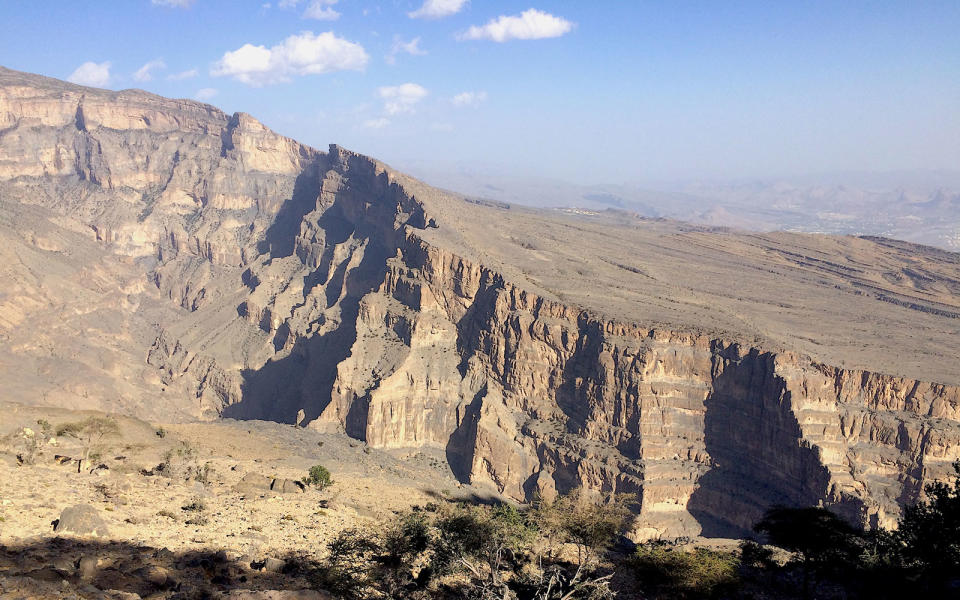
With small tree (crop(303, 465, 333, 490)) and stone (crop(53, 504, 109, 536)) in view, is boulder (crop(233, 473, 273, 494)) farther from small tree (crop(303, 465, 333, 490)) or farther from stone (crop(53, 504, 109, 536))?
stone (crop(53, 504, 109, 536))

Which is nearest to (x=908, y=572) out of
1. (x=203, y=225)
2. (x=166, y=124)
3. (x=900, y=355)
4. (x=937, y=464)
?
(x=937, y=464)

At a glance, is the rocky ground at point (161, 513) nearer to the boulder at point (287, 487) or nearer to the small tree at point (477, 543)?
the boulder at point (287, 487)

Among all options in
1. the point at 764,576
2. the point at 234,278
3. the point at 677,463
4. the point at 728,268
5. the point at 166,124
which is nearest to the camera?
the point at 764,576

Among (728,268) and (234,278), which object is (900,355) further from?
(234,278)

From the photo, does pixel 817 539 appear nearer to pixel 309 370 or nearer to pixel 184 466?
pixel 184 466

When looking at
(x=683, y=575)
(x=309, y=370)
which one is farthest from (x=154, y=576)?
(x=309, y=370)

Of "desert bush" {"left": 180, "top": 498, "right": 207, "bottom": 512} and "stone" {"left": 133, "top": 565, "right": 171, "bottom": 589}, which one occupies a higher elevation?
"stone" {"left": 133, "top": 565, "right": 171, "bottom": 589}

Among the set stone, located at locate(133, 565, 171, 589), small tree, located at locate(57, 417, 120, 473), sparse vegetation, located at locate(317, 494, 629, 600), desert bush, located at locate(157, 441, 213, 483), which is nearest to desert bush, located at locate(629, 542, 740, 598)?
sparse vegetation, located at locate(317, 494, 629, 600)
